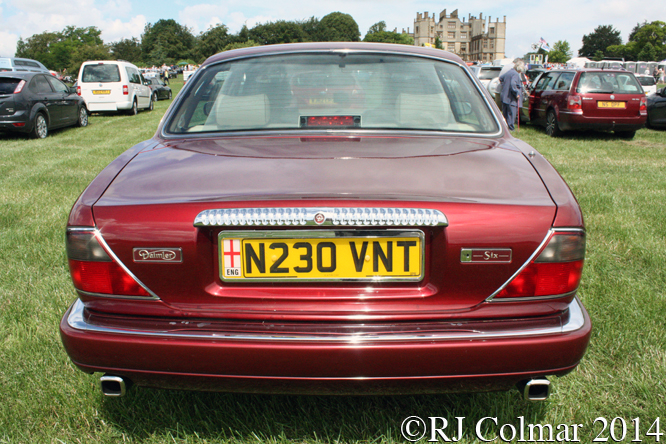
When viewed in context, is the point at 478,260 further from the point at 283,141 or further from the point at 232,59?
the point at 232,59

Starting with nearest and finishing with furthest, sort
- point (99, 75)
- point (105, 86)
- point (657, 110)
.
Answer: point (657, 110) < point (105, 86) < point (99, 75)

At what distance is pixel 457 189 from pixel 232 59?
5.27 feet

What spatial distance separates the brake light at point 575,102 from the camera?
1145 cm

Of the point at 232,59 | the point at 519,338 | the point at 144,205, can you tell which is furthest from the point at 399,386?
the point at 232,59

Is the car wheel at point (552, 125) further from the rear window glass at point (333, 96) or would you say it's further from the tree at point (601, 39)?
the tree at point (601, 39)

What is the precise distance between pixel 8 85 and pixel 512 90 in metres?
11.0

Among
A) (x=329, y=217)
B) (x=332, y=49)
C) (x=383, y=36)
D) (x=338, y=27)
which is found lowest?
(x=329, y=217)

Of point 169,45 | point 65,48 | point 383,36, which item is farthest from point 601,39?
point 65,48

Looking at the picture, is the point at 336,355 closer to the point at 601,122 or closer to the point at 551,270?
the point at 551,270

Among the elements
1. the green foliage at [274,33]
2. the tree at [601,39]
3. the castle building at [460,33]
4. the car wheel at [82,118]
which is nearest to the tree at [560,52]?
the tree at [601,39]

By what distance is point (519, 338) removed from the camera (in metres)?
1.73

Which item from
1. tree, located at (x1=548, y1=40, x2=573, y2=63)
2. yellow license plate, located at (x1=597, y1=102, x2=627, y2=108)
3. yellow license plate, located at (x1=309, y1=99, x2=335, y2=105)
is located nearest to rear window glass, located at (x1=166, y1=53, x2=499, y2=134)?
yellow license plate, located at (x1=309, y1=99, x2=335, y2=105)

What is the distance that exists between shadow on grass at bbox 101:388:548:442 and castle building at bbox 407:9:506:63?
145958 millimetres

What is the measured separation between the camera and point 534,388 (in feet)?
5.99
